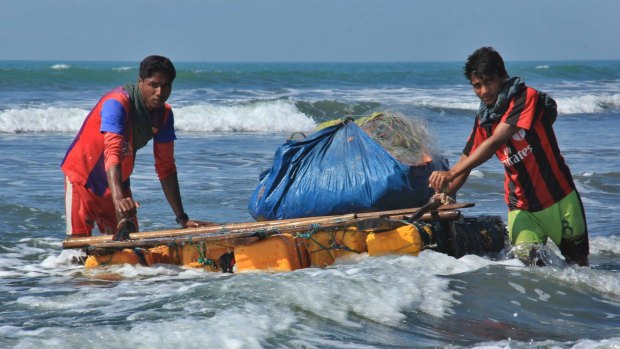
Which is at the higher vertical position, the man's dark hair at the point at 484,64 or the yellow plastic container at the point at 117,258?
the man's dark hair at the point at 484,64

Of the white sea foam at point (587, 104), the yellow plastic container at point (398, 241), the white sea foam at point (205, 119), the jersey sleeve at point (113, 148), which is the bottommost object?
the white sea foam at point (205, 119)

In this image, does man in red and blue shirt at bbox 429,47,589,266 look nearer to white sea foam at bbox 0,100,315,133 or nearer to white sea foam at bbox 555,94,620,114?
white sea foam at bbox 0,100,315,133

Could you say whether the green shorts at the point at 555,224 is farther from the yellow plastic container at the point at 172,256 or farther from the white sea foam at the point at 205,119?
the white sea foam at the point at 205,119

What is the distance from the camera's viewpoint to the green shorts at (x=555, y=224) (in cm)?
523

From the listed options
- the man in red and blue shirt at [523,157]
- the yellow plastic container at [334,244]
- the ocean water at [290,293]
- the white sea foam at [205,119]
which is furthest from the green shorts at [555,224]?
the white sea foam at [205,119]

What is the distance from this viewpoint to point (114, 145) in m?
5.42

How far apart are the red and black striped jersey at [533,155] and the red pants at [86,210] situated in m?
2.26

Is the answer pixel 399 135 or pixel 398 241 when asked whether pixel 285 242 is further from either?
pixel 399 135

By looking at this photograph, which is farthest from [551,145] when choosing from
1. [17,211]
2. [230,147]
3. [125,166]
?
[230,147]

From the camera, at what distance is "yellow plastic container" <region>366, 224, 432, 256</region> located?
5543 millimetres

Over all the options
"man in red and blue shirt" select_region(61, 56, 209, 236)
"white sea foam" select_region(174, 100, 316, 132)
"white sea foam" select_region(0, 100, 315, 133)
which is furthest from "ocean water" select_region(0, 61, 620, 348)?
"white sea foam" select_region(174, 100, 316, 132)

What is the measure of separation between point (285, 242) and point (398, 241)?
2.23ft

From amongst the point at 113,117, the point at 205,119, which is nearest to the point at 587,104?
the point at 205,119

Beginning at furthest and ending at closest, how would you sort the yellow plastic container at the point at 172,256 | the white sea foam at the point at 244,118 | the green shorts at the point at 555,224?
the white sea foam at the point at 244,118, the yellow plastic container at the point at 172,256, the green shorts at the point at 555,224
